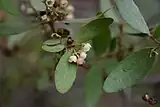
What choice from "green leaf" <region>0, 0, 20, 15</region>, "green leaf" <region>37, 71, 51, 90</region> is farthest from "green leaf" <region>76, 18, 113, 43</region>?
"green leaf" <region>37, 71, 51, 90</region>

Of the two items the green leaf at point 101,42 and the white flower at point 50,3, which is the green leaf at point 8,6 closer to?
the white flower at point 50,3

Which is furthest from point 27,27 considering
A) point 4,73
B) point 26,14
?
point 4,73

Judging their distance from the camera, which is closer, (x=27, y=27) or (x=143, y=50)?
(x=143, y=50)

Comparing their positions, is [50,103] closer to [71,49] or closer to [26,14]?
[26,14]

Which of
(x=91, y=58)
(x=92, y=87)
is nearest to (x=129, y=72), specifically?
(x=92, y=87)

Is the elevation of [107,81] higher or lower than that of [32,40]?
higher

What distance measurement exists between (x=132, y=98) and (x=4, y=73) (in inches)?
16.7

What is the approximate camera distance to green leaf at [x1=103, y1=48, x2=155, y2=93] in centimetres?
65

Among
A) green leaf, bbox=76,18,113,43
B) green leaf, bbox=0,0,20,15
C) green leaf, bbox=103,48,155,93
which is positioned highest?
green leaf, bbox=0,0,20,15

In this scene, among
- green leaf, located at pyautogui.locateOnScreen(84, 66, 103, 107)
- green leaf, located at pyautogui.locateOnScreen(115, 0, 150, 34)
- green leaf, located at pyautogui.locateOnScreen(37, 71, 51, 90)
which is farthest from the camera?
green leaf, located at pyautogui.locateOnScreen(37, 71, 51, 90)

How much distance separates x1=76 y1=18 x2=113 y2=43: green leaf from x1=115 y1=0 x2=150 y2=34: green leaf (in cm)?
3

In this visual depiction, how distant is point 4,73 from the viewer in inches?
54.8

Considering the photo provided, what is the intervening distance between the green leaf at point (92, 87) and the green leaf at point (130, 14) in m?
0.25

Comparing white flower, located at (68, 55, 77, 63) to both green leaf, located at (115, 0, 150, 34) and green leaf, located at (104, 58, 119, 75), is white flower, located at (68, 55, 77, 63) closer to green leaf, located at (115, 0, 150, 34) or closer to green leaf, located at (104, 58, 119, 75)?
green leaf, located at (115, 0, 150, 34)
